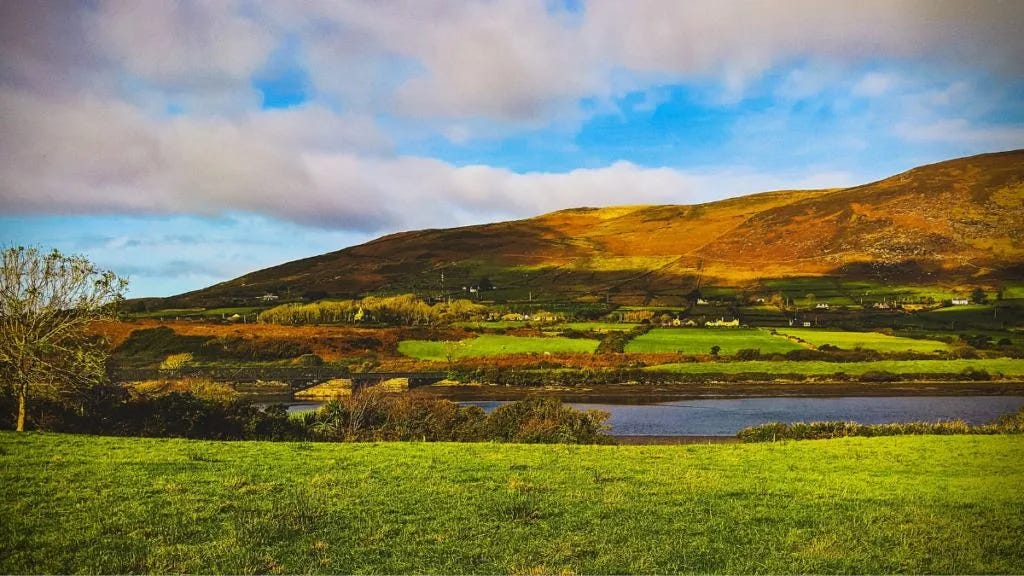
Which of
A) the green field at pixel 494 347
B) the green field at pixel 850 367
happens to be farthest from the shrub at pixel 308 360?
the green field at pixel 850 367

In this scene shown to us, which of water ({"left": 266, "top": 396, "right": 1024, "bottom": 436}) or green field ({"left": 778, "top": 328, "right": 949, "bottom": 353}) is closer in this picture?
water ({"left": 266, "top": 396, "right": 1024, "bottom": 436})

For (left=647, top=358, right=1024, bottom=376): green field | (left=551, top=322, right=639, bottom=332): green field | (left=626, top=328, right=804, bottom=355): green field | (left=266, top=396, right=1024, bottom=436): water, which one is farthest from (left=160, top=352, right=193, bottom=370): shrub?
(left=647, top=358, right=1024, bottom=376): green field

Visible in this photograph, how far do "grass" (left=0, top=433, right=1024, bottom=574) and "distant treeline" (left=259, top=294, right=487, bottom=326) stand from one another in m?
90.0

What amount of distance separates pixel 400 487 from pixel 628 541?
6.35 meters

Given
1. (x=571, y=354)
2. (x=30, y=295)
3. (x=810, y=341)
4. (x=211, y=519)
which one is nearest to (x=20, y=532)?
(x=211, y=519)

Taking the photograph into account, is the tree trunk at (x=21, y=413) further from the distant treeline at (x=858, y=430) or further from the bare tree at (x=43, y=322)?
the distant treeline at (x=858, y=430)

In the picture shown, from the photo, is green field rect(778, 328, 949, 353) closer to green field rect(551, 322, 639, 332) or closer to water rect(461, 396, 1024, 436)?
water rect(461, 396, 1024, 436)

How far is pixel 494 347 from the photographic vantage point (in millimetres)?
84250

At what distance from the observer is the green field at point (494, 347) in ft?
266

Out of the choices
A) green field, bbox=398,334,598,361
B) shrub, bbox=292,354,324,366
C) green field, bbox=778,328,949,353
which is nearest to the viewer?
green field, bbox=778,328,949,353

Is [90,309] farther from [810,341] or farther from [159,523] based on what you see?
[810,341]

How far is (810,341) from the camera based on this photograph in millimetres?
80688

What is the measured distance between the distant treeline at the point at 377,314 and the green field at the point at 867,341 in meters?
53.4

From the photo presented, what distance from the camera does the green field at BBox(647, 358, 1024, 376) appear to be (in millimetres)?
62562
